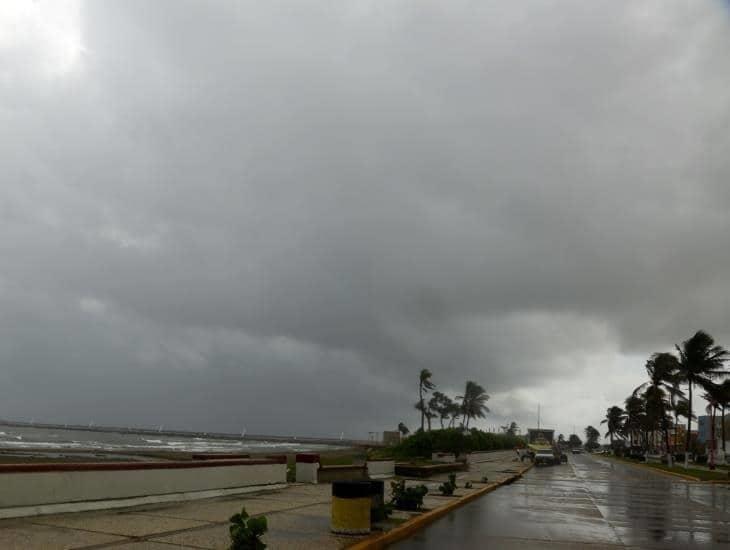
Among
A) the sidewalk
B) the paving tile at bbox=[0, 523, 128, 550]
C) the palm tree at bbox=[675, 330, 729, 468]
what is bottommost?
the sidewalk

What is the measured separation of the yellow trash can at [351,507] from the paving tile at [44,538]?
331cm

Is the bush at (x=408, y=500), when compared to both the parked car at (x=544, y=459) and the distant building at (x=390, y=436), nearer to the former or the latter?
the parked car at (x=544, y=459)

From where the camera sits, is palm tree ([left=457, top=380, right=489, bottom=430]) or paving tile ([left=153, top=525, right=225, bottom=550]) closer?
paving tile ([left=153, top=525, right=225, bottom=550])

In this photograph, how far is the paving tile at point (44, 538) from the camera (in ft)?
28.1

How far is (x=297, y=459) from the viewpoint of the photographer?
20.8 m

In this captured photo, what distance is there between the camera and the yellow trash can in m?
10.9

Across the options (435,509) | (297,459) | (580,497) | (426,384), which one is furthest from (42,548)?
(426,384)

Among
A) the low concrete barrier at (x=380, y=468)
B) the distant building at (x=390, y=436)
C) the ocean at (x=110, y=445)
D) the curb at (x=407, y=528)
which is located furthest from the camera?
the distant building at (x=390, y=436)

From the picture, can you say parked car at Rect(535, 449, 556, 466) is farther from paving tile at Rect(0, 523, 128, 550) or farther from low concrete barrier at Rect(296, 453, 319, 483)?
paving tile at Rect(0, 523, 128, 550)

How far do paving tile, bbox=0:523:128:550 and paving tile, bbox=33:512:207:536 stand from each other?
1.09 ft

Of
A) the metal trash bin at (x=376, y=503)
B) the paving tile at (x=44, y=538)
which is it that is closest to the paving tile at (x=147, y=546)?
the paving tile at (x=44, y=538)

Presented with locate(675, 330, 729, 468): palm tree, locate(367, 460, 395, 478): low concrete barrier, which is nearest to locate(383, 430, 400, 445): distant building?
locate(675, 330, 729, 468): palm tree

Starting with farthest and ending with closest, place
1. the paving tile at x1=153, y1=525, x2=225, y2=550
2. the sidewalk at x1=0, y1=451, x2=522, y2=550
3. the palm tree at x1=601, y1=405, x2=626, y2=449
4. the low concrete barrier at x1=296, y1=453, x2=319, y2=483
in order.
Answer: the palm tree at x1=601, y1=405, x2=626, y2=449
the low concrete barrier at x1=296, y1=453, x2=319, y2=483
the paving tile at x1=153, y1=525, x2=225, y2=550
the sidewalk at x1=0, y1=451, x2=522, y2=550

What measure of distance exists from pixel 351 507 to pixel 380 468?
16098 mm
